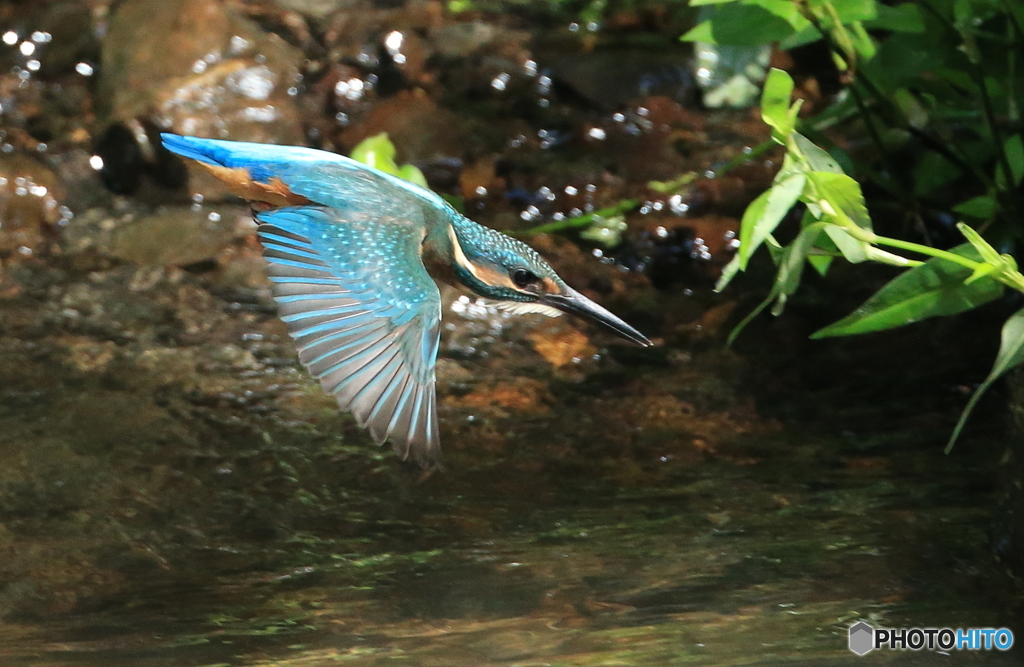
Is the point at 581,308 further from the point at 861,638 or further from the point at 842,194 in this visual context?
the point at 861,638

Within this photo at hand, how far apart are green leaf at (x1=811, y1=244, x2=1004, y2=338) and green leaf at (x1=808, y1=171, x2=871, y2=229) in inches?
6.9

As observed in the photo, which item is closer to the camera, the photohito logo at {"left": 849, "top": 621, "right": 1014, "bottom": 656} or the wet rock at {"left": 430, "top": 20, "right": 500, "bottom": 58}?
the photohito logo at {"left": 849, "top": 621, "right": 1014, "bottom": 656}

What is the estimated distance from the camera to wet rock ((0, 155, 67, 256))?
13.7 feet

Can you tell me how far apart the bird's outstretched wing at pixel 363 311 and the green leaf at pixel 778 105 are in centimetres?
78

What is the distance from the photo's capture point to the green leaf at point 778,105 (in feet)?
6.31

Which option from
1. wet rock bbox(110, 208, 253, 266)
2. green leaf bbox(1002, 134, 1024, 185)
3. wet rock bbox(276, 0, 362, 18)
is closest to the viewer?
green leaf bbox(1002, 134, 1024, 185)

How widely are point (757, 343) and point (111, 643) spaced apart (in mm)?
2115

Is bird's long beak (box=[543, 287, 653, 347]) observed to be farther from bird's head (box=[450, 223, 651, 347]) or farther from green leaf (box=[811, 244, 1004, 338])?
green leaf (box=[811, 244, 1004, 338])

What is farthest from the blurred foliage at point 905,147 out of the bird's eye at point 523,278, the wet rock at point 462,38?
the wet rock at point 462,38

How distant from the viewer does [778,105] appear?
76.4 inches

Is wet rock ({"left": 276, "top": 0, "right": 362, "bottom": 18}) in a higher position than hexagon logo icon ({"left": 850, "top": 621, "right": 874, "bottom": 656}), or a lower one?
higher

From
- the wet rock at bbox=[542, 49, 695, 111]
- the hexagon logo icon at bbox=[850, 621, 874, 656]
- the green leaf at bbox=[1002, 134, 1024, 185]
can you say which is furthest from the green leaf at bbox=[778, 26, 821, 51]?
the wet rock at bbox=[542, 49, 695, 111]

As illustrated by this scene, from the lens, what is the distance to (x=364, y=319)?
2291 mm

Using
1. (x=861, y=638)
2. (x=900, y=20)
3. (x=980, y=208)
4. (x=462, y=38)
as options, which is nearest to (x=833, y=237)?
(x=861, y=638)
